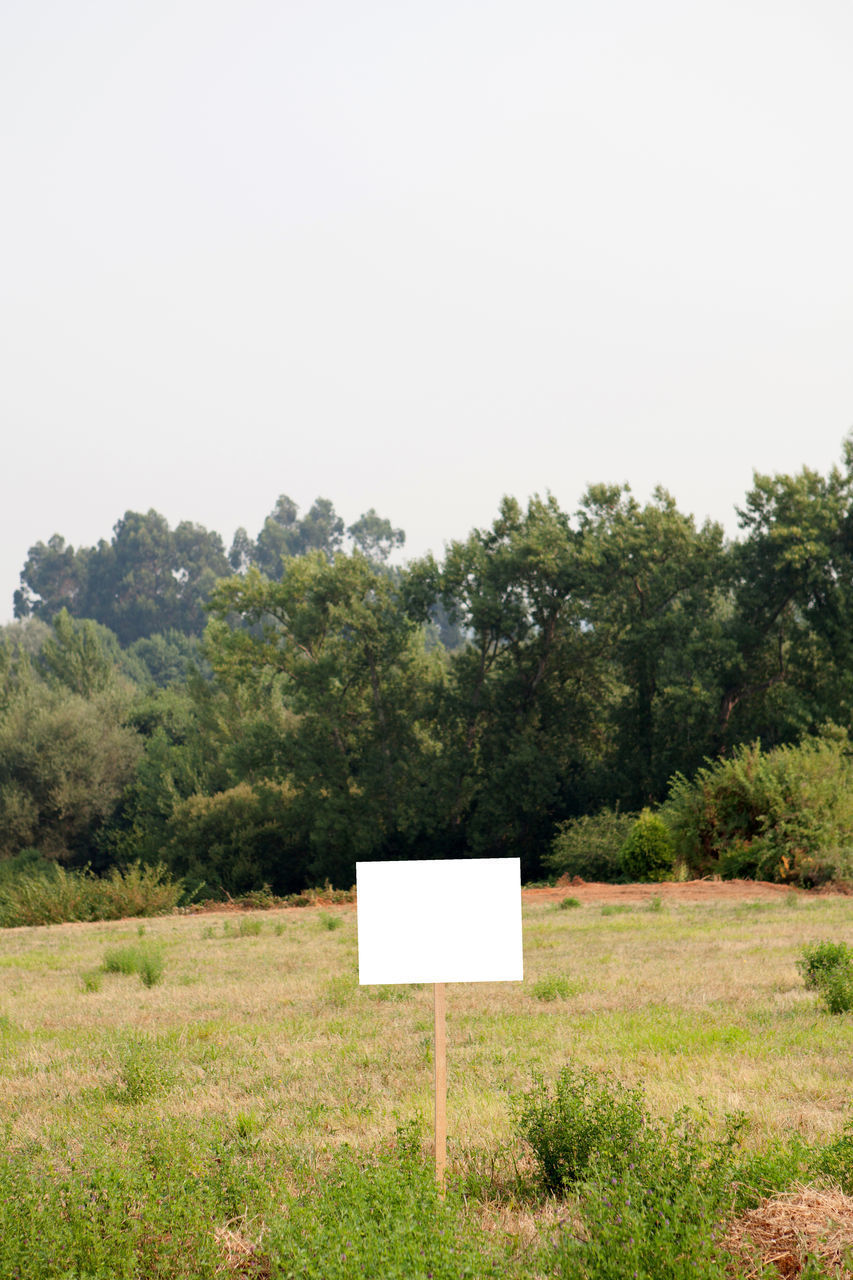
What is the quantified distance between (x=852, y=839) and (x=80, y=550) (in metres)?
120

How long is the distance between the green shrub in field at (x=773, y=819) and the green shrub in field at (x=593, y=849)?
9.01ft

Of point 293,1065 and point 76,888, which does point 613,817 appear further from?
point 293,1065

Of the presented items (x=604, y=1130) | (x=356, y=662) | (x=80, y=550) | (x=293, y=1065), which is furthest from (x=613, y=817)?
(x=80, y=550)

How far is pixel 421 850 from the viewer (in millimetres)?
34375

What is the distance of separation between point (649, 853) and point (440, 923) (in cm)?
1780

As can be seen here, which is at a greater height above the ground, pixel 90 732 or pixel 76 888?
pixel 90 732

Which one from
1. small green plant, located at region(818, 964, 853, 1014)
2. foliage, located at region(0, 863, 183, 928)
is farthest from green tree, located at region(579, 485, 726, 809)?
small green plant, located at region(818, 964, 853, 1014)

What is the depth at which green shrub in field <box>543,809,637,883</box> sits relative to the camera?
80.3 feet

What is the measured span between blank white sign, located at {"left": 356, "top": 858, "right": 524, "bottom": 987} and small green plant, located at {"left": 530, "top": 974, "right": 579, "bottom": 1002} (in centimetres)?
470

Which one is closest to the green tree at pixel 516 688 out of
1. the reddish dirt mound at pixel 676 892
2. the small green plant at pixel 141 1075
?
the reddish dirt mound at pixel 676 892

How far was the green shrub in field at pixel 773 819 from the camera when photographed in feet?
60.4

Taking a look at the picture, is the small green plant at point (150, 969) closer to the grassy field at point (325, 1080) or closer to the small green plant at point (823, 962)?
the grassy field at point (325, 1080)

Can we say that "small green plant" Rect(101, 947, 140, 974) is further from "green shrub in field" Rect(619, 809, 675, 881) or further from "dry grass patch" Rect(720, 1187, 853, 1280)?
"green shrub in field" Rect(619, 809, 675, 881)

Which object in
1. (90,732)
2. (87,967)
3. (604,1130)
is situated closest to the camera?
(604,1130)
